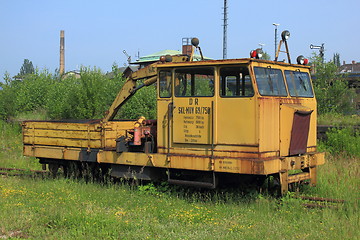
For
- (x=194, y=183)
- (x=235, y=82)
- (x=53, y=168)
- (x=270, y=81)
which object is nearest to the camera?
(x=270, y=81)

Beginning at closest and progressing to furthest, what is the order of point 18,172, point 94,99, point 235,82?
point 235,82, point 18,172, point 94,99

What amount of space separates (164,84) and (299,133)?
2.96 m

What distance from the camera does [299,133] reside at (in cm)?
902

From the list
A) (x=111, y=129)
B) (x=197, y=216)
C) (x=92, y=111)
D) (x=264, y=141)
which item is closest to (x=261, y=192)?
(x=264, y=141)

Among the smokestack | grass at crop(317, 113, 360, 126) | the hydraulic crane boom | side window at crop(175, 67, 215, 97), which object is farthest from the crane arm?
the smokestack

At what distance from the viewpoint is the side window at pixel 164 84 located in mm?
9337

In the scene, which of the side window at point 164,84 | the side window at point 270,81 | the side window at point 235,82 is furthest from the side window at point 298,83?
the side window at point 164,84

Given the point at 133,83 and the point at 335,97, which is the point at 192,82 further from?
the point at 335,97

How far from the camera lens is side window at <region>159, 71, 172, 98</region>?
30.6 feet

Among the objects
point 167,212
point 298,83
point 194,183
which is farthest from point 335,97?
point 167,212

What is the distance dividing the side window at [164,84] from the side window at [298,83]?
2.45 meters

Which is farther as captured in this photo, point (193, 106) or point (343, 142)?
point (343, 142)

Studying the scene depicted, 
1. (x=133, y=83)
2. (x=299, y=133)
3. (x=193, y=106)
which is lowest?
(x=299, y=133)

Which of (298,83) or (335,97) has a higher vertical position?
(335,97)
